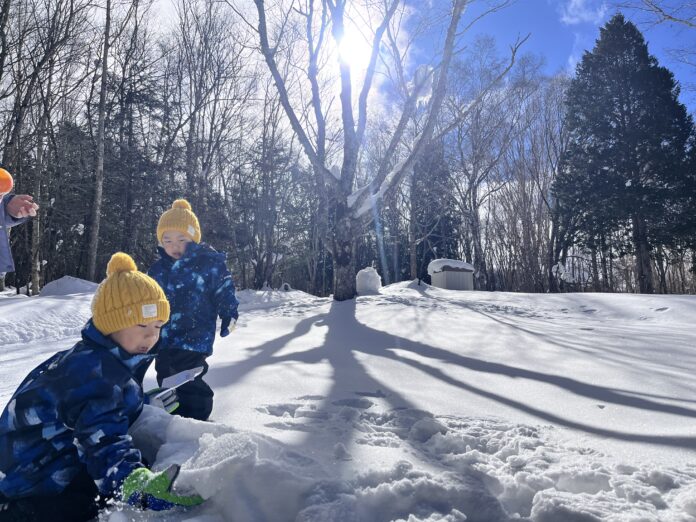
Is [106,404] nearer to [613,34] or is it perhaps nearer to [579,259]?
[579,259]

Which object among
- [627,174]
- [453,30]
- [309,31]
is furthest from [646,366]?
[627,174]

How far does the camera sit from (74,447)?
1377 mm

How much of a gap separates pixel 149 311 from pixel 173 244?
1.25 m

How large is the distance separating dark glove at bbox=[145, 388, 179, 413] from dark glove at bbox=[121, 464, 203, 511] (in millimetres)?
565

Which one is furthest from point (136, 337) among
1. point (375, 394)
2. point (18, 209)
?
point (18, 209)

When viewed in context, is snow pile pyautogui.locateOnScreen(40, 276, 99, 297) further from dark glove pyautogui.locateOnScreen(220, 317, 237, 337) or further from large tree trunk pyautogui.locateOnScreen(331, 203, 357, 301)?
dark glove pyautogui.locateOnScreen(220, 317, 237, 337)

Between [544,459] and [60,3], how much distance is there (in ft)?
40.8

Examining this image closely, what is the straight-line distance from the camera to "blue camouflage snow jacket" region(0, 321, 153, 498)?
1.28 metres

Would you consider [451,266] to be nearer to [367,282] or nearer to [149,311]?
[367,282]

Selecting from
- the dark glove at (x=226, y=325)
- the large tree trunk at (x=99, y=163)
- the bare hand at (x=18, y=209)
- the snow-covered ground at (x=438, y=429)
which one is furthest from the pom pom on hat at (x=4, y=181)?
the large tree trunk at (x=99, y=163)

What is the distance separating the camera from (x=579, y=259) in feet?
64.7

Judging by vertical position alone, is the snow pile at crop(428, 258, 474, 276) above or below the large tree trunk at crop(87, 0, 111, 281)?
below


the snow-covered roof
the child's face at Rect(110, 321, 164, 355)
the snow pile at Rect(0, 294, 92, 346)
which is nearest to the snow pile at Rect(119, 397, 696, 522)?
the child's face at Rect(110, 321, 164, 355)

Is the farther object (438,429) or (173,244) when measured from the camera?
(173,244)
